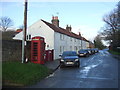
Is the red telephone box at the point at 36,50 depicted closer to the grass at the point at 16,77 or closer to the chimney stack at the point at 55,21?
the grass at the point at 16,77

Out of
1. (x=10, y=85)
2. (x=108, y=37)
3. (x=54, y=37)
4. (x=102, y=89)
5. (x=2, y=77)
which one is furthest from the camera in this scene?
(x=108, y=37)

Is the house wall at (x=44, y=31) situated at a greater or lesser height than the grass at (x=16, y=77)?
greater

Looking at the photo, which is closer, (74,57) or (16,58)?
(16,58)

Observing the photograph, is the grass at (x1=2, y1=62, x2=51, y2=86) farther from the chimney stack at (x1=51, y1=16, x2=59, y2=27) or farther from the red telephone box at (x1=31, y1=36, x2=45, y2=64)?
the chimney stack at (x1=51, y1=16, x2=59, y2=27)

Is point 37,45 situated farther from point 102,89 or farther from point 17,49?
point 102,89

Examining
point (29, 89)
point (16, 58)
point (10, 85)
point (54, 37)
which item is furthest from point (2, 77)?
point (54, 37)

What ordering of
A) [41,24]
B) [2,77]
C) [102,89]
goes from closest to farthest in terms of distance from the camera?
[102,89], [2,77], [41,24]

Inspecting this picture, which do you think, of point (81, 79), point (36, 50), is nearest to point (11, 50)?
point (36, 50)

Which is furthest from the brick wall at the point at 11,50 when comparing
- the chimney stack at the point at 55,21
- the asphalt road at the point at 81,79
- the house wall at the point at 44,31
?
the chimney stack at the point at 55,21

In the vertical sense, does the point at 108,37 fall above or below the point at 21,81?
above

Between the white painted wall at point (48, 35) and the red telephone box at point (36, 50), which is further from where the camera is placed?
the white painted wall at point (48, 35)

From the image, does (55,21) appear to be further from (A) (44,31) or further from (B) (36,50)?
(B) (36,50)

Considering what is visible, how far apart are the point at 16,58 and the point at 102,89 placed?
367 inches

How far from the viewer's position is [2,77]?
8906 mm
